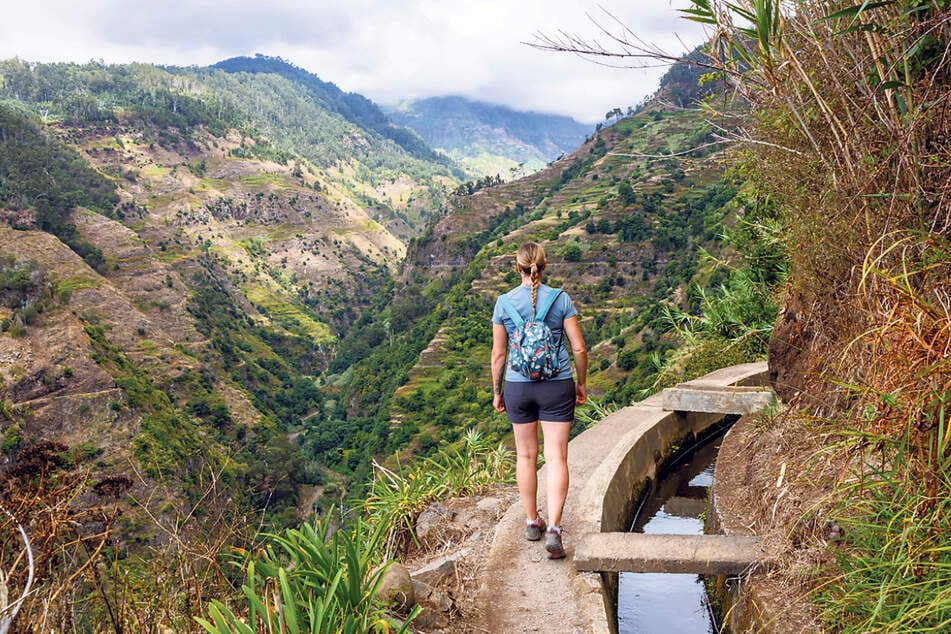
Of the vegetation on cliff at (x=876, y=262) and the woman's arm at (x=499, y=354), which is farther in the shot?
the woman's arm at (x=499, y=354)

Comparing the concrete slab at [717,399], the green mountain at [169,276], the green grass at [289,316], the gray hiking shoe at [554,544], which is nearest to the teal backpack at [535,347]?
the gray hiking shoe at [554,544]

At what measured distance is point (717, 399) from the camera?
544 cm

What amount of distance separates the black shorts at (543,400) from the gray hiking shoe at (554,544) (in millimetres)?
589

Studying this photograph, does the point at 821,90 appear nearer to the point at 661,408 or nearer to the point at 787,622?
the point at 787,622

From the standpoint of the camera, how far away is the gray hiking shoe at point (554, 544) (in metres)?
3.32

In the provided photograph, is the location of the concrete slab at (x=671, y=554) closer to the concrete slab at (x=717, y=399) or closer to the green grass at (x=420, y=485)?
the green grass at (x=420, y=485)

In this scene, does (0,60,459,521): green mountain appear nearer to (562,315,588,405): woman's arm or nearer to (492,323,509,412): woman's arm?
(492,323,509,412): woman's arm

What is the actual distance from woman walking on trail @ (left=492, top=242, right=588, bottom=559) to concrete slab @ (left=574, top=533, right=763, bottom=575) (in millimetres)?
242

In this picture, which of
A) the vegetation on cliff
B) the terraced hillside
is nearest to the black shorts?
the vegetation on cliff

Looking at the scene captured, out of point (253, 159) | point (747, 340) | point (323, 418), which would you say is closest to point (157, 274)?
point (323, 418)

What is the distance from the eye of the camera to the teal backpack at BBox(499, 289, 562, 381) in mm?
3168

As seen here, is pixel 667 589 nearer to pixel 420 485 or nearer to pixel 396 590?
pixel 420 485

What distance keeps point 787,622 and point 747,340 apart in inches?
284

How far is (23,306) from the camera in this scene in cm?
4981
